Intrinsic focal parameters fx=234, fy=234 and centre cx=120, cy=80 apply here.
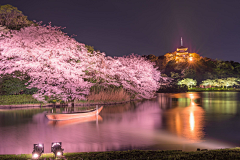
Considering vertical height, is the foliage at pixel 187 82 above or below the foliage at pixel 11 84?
above

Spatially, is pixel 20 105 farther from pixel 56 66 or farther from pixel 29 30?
pixel 29 30

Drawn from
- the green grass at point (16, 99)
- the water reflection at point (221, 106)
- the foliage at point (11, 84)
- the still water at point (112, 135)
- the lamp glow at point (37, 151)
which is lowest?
the still water at point (112, 135)

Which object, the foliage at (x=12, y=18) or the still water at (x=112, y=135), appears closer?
the still water at (x=112, y=135)

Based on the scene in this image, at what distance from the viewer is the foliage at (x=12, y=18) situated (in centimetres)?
2489

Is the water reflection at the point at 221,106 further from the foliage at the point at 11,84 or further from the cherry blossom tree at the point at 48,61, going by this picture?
the foliage at the point at 11,84

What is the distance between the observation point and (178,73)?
7181 centimetres

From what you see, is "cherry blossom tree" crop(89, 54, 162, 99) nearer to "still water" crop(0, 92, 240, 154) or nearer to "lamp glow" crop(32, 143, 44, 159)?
"still water" crop(0, 92, 240, 154)

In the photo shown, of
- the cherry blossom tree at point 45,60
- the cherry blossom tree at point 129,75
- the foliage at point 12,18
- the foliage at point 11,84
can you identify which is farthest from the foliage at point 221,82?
the foliage at point 11,84

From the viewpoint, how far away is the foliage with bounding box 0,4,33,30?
24.9m

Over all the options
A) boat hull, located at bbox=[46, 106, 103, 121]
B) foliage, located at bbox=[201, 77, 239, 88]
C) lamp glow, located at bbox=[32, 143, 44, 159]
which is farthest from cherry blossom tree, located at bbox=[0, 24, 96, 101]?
foliage, located at bbox=[201, 77, 239, 88]

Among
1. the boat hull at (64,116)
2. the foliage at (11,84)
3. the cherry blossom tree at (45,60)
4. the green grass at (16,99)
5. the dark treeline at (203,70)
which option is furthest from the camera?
the dark treeline at (203,70)

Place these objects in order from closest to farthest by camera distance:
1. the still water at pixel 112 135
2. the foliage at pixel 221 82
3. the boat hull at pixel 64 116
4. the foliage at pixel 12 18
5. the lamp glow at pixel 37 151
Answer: the lamp glow at pixel 37 151
the still water at pixel 112 135
the boat hull at pixel 64 116
the foliage at pixel 12 18
the foliage at pixel 221 82

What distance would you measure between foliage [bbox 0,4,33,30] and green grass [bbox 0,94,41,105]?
26.1ft

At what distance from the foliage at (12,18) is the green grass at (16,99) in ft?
26.1
